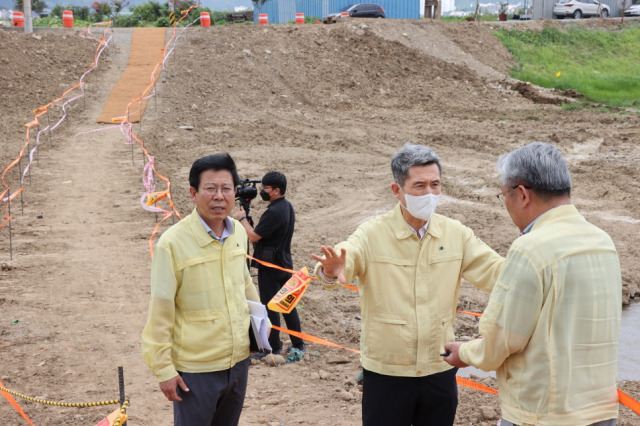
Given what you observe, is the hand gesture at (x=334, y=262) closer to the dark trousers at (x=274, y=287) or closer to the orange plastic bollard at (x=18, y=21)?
the dark trousers at (x=274, y=287)

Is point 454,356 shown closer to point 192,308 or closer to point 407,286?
point 407,286

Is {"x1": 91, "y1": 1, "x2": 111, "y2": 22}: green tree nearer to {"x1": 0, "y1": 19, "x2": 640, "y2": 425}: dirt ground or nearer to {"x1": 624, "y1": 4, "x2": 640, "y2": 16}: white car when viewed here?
{"x1": 0, "y1": 19, "x2": 640, "y2": 425}: dirt ground

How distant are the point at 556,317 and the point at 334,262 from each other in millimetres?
1086

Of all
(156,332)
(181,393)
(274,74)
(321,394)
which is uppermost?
(274,74)

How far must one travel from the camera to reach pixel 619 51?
30.2 meters

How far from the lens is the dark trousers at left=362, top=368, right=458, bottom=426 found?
11.0ft

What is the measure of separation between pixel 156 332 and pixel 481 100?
2013 cm

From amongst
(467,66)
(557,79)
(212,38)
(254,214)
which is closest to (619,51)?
(557,79)

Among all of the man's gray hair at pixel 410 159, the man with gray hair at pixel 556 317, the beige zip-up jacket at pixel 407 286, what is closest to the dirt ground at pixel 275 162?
the beige zip-up jacket at pixel 407 286

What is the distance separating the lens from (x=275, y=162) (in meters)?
14.5

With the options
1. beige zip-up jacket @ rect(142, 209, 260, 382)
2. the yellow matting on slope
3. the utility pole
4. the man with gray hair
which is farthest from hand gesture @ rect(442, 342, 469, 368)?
the utility pole

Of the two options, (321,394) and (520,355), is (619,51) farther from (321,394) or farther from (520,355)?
(520,355)

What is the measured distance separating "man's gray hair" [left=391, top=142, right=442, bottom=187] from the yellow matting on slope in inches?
579

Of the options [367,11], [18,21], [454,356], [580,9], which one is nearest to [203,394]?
[454,356]
